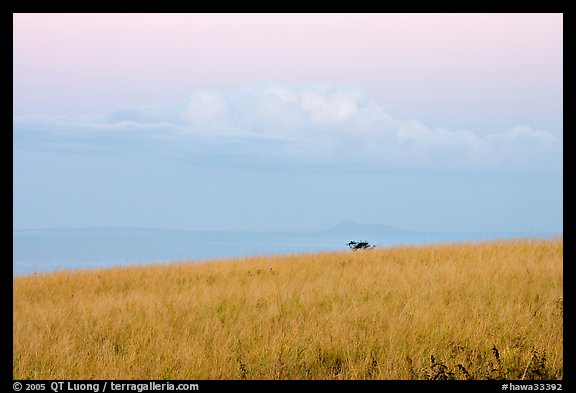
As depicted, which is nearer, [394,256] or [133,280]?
[133,280]

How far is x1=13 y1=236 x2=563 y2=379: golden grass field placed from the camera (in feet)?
19.9

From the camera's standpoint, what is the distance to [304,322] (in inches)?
313

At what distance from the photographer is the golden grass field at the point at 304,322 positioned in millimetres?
6074

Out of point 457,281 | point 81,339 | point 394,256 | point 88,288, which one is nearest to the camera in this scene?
point 81,339

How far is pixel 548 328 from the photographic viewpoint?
282 inches
